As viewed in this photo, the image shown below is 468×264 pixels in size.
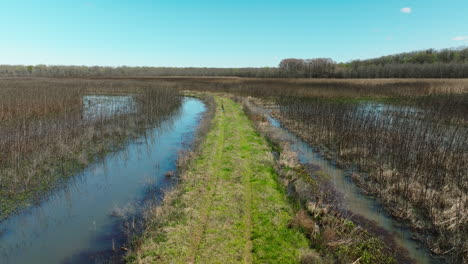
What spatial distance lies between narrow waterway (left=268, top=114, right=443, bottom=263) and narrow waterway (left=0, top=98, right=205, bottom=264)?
477 cm

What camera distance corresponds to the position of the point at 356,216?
214 inches

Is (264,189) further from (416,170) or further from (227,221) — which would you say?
(416,170)

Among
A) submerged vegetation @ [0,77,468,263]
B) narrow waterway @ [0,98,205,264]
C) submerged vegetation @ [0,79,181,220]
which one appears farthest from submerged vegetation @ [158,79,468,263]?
submerged vegetation @ [0,79,181,220]

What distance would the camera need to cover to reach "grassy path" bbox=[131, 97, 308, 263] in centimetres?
393

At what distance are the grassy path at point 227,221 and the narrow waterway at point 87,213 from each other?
1.01m

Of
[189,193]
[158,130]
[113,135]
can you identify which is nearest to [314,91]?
[158,130]

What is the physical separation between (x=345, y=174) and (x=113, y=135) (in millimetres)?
9786

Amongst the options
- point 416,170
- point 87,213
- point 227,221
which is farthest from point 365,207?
point 87,213

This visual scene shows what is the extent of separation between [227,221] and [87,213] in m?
3.15

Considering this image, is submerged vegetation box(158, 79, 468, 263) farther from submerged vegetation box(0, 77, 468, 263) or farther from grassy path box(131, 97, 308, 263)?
grassy path box(131, 97, 308, 263)

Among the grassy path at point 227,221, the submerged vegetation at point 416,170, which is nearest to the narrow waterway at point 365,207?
the submerged vegetation at point 416,170

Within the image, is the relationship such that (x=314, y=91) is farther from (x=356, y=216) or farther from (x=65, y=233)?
(x=65, y=233)

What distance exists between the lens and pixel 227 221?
15.7ft

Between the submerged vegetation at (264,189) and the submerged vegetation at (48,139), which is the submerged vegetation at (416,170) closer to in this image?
the submerged vegetation at (264,189)
